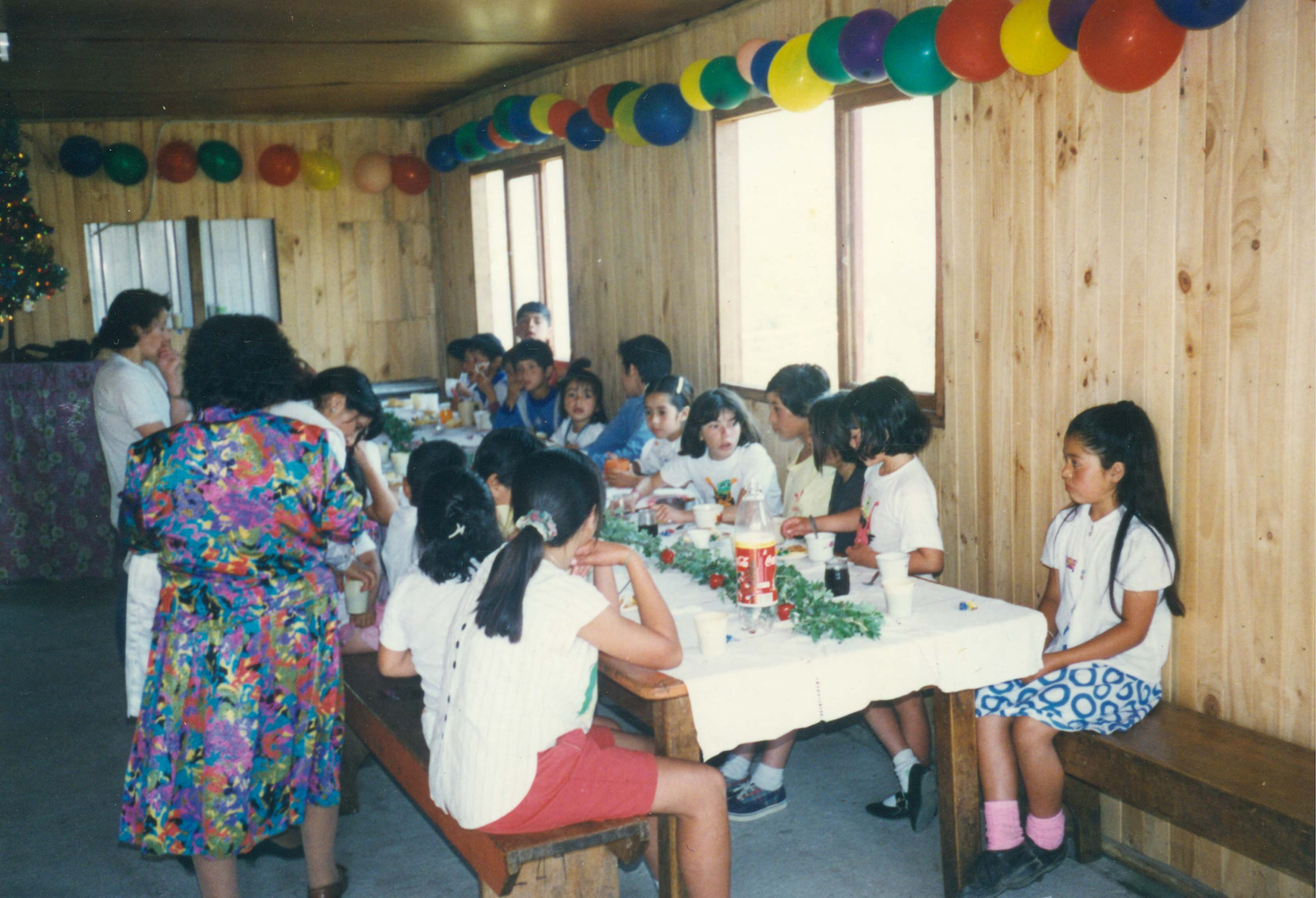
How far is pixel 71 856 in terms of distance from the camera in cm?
368

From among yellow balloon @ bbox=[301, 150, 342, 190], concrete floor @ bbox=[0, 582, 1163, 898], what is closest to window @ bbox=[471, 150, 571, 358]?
yellow balloon @ bbox=[301, 150, 342, 190]

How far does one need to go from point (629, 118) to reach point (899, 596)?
339 cm

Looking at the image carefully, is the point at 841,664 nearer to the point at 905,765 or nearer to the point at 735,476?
the point at 905,765

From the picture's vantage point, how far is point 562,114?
249 inches

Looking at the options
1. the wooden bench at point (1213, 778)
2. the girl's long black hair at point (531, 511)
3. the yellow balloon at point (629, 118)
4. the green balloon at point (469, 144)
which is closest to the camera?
the girl's long black hair at point (531, 511)

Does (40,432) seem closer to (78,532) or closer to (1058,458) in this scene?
(78,532)

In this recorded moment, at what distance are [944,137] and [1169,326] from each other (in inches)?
45.6

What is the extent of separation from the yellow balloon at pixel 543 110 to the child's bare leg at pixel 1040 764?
4.48m

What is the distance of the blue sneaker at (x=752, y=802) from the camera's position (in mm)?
3738

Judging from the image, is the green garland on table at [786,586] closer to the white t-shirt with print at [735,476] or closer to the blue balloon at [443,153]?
the white t-shirt with print at [735,476]

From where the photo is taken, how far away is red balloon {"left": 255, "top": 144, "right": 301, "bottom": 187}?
845cm

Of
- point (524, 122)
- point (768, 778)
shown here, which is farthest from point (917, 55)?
point (524, 122)

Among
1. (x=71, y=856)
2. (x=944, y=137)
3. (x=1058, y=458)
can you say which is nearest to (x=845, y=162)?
(x=944, y=137)

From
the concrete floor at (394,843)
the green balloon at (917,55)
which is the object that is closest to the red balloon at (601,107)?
the green balloon at (917,55)
